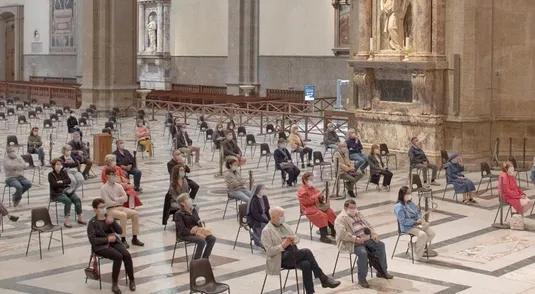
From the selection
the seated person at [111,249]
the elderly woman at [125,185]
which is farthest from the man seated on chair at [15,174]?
the seated person at [111,249]

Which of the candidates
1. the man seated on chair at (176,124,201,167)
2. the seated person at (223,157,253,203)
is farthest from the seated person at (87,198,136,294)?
the man seated on chair at (176,124,201,167)

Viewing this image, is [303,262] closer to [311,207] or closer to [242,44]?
[311,207]

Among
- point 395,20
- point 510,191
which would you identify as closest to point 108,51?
point 395,20

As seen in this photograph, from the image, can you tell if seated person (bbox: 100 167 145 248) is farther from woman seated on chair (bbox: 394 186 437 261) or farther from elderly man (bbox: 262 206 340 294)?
woman seated on chair (bbox: 394 186 437 261)

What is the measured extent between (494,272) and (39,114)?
97.6 feet

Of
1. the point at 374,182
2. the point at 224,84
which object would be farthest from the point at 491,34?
the point at 224,84

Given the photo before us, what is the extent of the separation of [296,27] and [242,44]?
2.82m

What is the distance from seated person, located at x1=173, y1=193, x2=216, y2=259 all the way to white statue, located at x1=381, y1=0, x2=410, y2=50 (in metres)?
12.4

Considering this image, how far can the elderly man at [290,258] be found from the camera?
35.6ft

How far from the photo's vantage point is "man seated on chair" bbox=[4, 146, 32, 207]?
1695 centimetres

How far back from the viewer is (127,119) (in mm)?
37625

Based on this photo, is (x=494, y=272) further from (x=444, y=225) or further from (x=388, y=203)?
(x=388, y=203)

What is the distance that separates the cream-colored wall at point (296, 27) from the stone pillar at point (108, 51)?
8437 millimetres

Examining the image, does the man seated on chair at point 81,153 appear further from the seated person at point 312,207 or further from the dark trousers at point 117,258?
the dark trousers at point 117,258
